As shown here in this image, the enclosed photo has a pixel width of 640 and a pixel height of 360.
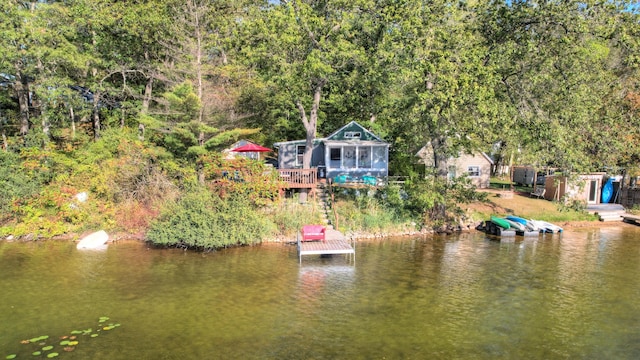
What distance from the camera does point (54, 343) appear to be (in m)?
11.4

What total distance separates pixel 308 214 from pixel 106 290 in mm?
11574

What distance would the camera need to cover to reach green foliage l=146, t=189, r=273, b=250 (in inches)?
822

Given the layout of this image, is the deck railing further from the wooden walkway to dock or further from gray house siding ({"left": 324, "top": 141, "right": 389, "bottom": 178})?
the wooden walkway to dock

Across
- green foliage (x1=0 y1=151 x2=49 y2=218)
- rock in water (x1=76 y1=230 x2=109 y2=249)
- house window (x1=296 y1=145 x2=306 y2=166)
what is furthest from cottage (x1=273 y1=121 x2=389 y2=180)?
green foliage (x1=0 y1=151 x2=49 y2=218)

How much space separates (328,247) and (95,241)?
12.2 meters

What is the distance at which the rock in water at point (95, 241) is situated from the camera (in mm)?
21203

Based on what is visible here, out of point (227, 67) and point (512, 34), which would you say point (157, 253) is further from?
point (512, 34)

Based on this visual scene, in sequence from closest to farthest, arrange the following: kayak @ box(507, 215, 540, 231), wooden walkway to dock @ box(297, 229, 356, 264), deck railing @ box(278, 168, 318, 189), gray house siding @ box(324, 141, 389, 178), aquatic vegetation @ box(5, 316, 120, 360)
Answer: aquatic vegetation @ box(5, 316, 120, 360) → wooden walkway to dock @ box(297, 229, 356, 264) → kayak @ box(507, 215, 540, 231) → deck railing @ box(278, 168, 318, 189) → gray house siding @ box(324, 141, 389, 178)

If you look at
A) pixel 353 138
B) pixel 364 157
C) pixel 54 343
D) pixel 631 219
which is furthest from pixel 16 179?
pixel 631 219

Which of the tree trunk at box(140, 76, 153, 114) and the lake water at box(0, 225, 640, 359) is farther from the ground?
the tree trunk at box(140, 76, 153, 114)

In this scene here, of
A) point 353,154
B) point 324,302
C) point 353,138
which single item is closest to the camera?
point 324,302

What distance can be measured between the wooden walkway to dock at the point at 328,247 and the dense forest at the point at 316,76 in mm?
8006

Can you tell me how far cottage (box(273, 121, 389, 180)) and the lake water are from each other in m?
9.72

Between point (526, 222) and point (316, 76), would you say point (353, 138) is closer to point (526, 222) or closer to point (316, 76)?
point (316, 76)
